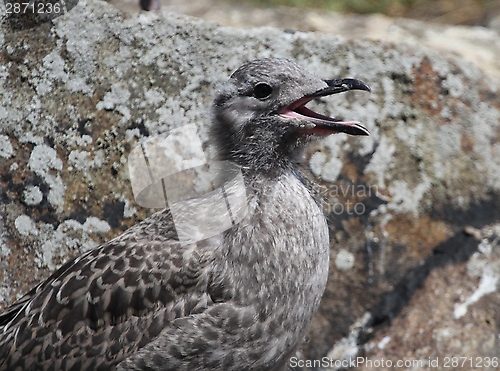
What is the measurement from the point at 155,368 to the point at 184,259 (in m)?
0.49

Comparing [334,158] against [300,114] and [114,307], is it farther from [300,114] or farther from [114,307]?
[114,307]

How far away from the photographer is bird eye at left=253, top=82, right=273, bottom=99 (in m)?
3.23

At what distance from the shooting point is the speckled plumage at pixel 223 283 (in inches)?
120

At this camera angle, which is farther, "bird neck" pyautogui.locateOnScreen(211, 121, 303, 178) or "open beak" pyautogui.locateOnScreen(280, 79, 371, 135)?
"bird neck" pyautogui.locateOnScreen(211, 121, 303, 178)

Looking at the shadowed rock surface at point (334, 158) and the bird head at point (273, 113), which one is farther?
the shadowed rock surface at point (334, 158)

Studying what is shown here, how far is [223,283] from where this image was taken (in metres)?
3.06

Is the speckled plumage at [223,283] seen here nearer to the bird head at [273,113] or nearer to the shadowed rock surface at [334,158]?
the bird head at [273,113]

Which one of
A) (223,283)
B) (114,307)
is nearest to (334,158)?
(223,283)

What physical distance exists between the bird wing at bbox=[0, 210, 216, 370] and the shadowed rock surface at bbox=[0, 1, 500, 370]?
610mm

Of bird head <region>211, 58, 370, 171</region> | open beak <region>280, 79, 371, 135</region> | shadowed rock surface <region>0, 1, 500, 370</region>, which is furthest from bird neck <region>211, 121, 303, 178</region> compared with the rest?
shadowed rock surface <region>0, 1, 500, 370</region>

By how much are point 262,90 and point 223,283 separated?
0.91m

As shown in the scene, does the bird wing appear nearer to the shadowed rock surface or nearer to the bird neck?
the bird neck

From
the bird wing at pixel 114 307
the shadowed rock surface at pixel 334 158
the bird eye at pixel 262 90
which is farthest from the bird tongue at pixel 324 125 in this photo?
the bird wing at pixel 114 307

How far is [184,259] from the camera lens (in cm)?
312
